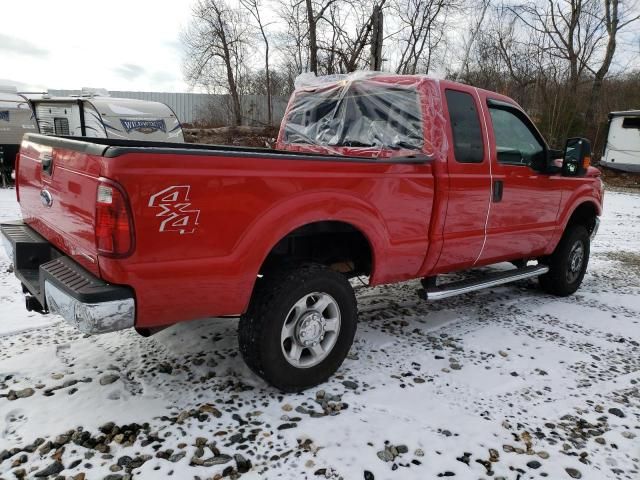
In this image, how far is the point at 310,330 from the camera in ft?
9.82

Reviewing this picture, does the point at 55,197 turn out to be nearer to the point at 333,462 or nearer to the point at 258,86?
the point at 333,462

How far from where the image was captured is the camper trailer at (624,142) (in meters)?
19.5

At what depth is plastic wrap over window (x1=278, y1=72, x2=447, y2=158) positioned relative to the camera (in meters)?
3.67

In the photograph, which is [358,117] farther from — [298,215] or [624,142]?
[624,142]

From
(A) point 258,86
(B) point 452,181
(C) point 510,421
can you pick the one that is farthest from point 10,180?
(A) point 258,86

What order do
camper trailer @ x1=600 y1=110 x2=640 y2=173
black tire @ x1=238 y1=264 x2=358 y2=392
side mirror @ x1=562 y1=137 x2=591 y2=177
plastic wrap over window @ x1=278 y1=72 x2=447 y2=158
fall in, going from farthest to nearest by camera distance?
camper trailer @ x1=600 y1=110 x2=640 y2=173
side mirror @ x1=562 y1=137 x2=591 y2=177
plastic wrap over window @ x1=278 y1=72 x2=447 y2=158
black tire @ x1=238 y1=264 x2=358 y2=392

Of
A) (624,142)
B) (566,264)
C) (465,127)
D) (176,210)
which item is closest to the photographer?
(176,210)

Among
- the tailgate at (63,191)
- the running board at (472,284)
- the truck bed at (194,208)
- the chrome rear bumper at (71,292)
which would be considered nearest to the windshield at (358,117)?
the truck bed at (194,208)

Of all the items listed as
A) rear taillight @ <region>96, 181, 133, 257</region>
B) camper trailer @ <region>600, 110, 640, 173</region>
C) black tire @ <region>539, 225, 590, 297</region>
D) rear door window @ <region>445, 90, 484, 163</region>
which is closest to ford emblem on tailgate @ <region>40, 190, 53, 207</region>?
rear taillight @ <region>96, 181, 133, 257</region>

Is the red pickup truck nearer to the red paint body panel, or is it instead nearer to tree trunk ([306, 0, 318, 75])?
the red paint body panel

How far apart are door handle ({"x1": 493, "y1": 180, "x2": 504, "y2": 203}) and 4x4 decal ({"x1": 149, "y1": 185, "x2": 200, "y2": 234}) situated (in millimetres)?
2633

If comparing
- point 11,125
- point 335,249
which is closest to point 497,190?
point 335,249

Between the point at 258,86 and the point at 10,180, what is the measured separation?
60.1 feet

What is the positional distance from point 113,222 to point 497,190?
10.0 feet
